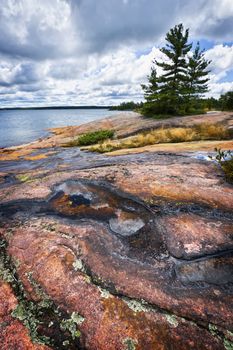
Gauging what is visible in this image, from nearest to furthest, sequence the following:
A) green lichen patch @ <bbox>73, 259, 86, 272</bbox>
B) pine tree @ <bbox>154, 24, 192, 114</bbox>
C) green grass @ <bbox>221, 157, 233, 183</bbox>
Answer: green lichen patch @ <bbox>73, 259, 86, 272</bbox> → green grass @ <bbox>221, 157, 233, 183</bbox> → pine tree @ <bbox>154, 24, 192, 114</bbox>

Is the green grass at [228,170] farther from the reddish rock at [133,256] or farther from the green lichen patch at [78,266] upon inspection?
the green lichen patch at [78,266]

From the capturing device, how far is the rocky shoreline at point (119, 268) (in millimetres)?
1646

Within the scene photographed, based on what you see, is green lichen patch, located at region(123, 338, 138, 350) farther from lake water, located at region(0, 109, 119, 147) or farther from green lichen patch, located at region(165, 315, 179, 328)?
lake water, located at region(0, 109, 119, 147)

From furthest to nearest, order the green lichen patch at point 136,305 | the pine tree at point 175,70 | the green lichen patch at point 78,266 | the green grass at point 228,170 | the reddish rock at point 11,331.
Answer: the pine tree at point 175,70, the green grass at point 228,170, the green lichen patch at point 78,266, the green lichen patch at point 136,305, the reddish rock at point 11,331

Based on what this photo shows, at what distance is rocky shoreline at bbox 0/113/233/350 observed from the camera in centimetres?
165

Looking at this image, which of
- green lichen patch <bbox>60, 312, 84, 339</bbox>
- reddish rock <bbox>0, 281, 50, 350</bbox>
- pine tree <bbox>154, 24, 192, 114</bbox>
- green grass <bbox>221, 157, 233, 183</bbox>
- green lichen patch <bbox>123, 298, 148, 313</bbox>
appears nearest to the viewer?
reddish rock <bbox>0, 281, 50, 350</bbox>

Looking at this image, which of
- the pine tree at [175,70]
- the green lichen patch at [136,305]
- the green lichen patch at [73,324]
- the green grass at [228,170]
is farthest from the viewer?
the pine tree at [175,70]

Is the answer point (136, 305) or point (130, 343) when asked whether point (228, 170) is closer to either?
point (136, 305)

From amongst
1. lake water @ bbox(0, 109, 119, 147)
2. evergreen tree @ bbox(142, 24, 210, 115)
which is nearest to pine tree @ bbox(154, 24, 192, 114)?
evergreen tree @ bbox(142, 24, 210, 115)

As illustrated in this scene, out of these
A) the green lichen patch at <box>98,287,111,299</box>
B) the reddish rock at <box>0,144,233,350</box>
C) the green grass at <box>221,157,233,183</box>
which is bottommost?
the reddish rock at <box>0,144,233,350</box>

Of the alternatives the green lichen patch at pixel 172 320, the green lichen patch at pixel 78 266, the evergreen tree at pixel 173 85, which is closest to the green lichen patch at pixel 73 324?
the green lichen patch at pixel 78 266

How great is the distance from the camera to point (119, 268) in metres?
2.26

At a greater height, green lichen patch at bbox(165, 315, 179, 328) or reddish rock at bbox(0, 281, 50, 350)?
reddish rock at bbox(0, 281, 50, 350)

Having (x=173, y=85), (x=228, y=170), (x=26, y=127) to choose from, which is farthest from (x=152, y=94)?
(x=26, y=127)
